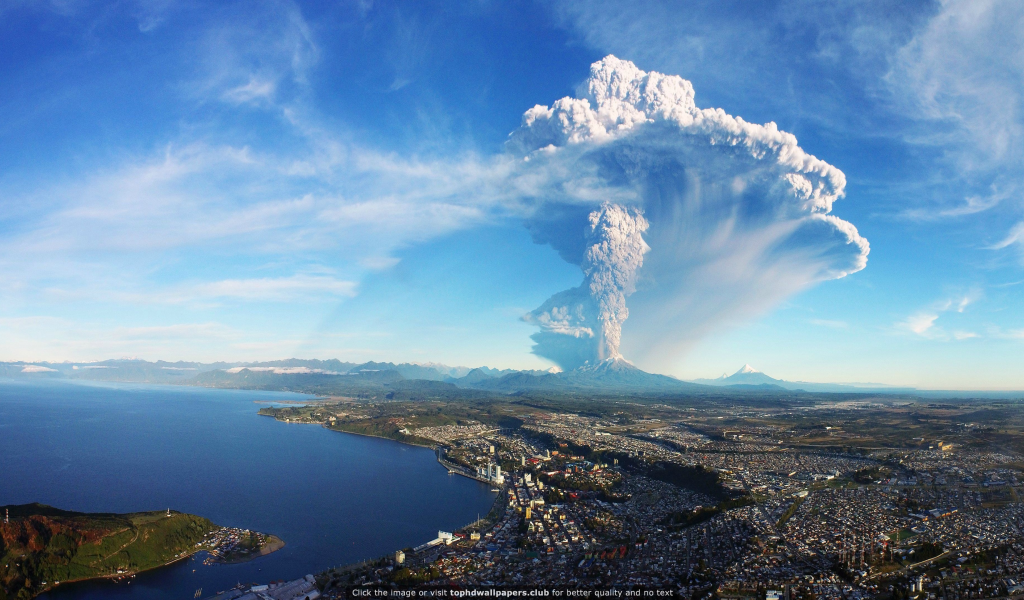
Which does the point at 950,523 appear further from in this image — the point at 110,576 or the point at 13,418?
the point at 13,418

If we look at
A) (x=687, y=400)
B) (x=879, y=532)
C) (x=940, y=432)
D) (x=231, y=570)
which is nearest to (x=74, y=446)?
(x=231, y=570)

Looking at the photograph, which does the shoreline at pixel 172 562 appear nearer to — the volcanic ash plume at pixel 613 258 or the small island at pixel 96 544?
the small island at pixel 96 544

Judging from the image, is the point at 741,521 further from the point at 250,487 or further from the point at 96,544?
the point at 250,487

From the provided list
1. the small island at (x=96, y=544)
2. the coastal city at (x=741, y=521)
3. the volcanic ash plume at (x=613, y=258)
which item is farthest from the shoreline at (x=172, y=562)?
the volcanic ash plume at (x=613, y=258)

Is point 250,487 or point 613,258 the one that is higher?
point 613,258

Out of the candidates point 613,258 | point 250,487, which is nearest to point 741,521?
point 250,487
